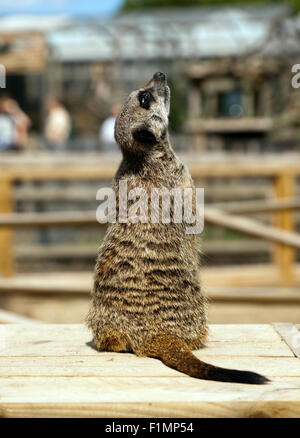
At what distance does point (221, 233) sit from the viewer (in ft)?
21.9

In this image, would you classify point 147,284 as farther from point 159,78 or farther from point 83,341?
point 159,78

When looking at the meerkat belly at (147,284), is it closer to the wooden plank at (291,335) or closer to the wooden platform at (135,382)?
the wooden platform at (135,382)

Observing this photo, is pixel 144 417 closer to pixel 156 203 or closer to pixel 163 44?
pixel 156 203

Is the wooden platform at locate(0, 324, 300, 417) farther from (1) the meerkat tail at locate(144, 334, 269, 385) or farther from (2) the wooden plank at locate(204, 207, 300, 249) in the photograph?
(2) the wooden plank at locate(204, 207, 300, 249)

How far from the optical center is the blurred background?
18.3 feet

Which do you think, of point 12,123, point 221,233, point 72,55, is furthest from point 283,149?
point 72,55

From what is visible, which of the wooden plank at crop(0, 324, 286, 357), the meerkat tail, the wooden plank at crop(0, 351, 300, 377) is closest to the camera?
the meerkat tail

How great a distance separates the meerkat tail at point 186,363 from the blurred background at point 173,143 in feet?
6.04

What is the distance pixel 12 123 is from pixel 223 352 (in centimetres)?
692

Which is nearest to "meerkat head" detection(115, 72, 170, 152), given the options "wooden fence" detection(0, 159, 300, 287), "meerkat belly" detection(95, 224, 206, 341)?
"meerkat belly" detection(95, 224, 206, 341)

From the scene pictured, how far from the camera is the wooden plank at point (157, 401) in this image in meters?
1.66

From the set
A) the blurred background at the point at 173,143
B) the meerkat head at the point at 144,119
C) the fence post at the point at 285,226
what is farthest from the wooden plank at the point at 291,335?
the fence post at the point at 285,226

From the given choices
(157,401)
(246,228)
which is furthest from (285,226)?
(157,401)

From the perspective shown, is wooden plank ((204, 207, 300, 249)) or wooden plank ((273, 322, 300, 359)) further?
wooden plank ((204, 207, 300, 249))
